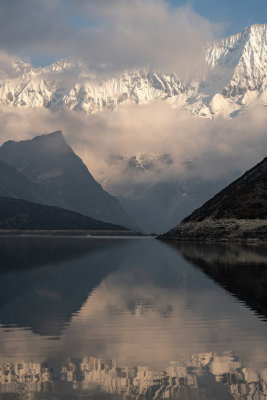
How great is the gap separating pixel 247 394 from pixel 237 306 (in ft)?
68.1

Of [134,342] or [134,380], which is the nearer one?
[134,380]

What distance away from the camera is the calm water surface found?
2125 centimetres

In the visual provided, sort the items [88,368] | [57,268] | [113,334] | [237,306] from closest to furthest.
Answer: [88,368] < [113,334] < [237,306] < [57,268]

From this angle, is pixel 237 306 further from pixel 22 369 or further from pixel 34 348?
pixel 22 369

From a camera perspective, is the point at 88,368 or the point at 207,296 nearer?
the point at 88,368

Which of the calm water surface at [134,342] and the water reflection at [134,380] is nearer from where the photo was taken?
the water reflection at [134,380]

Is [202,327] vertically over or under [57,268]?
under

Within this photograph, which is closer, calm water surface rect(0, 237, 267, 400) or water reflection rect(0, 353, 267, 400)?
water reflection rect(0, 353, 267, 400)

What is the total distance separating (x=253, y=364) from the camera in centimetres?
2409

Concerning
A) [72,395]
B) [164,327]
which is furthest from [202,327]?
[72,395]

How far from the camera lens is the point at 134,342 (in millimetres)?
28969

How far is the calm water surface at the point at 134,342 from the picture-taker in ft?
69.7

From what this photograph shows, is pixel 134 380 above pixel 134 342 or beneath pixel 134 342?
beneath

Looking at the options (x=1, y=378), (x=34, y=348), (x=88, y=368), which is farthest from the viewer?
(x=34, y=348)
